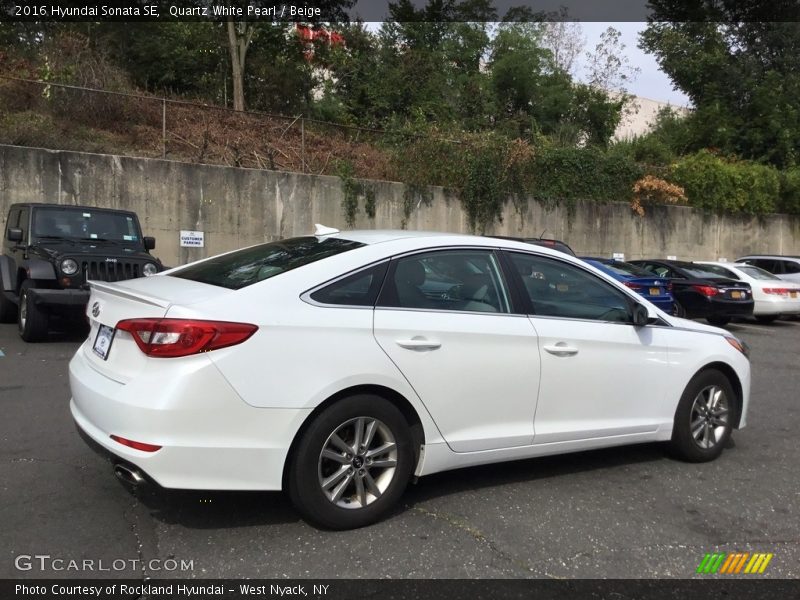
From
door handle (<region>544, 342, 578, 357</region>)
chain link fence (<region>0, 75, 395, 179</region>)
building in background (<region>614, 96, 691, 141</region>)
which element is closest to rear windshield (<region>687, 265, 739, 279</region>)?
chain link fence (<region>0, 75, 395, 179</region>)

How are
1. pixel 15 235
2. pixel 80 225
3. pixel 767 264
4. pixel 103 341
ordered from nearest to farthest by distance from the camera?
pixel 103 341, pixel 15 235, pixel 80 225, pixel 767 264

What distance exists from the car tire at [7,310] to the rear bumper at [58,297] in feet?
6.23

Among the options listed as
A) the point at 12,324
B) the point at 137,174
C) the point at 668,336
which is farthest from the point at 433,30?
the point at 668,336

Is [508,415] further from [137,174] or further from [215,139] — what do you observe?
[215,139]

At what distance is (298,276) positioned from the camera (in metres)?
3.88

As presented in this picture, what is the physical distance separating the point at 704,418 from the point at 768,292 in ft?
38.4

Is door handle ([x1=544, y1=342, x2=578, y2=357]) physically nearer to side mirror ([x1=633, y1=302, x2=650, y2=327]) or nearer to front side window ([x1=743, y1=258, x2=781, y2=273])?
side mirror ([x1=633, y1=302, x2=650, y2=327])

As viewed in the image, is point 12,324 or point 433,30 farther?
point 433,30

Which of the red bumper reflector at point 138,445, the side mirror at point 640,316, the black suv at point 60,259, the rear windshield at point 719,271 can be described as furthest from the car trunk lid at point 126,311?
the rear windshield at point 719,271

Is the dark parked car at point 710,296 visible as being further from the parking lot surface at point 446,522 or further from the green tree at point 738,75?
the green tree at point 738,75

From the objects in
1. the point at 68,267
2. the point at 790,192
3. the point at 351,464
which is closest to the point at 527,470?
the point at 351,464

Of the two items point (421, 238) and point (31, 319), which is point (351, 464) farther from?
point (31, 319)

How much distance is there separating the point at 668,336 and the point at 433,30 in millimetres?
28087

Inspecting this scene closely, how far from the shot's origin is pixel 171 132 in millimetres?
17875
